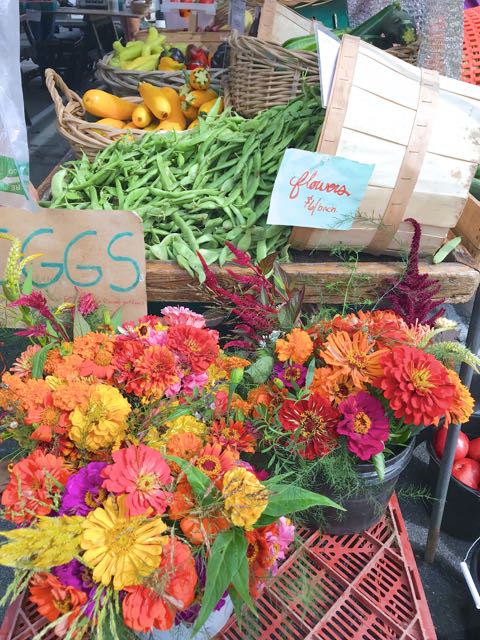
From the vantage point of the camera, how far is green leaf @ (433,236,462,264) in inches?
44.3

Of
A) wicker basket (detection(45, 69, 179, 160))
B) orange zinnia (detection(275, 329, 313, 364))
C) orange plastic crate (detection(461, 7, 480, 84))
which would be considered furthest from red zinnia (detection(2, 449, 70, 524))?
orange plastic crate (detection(461, 7, 480, 84))

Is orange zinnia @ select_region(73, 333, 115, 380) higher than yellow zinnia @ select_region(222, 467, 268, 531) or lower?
lower

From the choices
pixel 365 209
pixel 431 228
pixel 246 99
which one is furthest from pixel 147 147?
pixel 431 228

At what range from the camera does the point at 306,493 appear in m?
0.60

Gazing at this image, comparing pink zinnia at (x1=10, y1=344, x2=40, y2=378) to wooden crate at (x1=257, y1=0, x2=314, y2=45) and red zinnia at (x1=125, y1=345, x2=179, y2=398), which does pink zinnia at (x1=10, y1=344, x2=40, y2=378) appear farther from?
wooden crate at (x1=257, y1=0, x2=314, y2=45)

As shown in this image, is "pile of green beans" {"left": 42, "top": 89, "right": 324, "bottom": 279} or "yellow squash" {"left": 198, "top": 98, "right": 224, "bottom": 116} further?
"yellow squash" {"left": 198, "top": 98, "right": 224, "bottom": 116}

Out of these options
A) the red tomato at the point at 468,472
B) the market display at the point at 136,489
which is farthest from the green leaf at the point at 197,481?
the red tomato at the point at 468,472

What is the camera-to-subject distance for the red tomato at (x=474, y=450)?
1476 mm

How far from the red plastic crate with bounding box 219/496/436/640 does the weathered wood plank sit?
0.51 metres

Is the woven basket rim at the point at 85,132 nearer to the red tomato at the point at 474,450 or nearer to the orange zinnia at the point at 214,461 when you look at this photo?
the orange zinnia at the point at 214,461

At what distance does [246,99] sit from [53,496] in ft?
4.28

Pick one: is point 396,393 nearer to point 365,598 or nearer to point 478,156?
point 365,598

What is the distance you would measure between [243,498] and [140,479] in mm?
124

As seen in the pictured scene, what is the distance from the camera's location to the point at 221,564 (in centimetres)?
55
